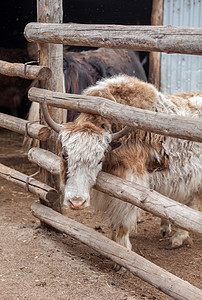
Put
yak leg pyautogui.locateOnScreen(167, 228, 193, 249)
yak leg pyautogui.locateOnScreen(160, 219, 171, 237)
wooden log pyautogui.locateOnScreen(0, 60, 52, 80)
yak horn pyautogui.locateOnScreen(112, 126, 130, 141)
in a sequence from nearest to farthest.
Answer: yak horn pyautogui.locateOnScreen(112, 126, 130, 141), wooden log pyautogui.locateOnScreen(0, 60, 52, 80), yak leg pyautogui.locateOnScreen(167, 228, 193, 249), yak leg pyautogui.locateOnScreen(160, 219, 171, 237)

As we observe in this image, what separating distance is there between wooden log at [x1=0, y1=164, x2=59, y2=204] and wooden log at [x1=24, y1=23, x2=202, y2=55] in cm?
142

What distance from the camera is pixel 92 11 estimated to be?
1041 cm

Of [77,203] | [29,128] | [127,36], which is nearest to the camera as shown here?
[127,36]

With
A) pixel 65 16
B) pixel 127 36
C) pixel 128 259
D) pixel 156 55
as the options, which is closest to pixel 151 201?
pixel 128 259

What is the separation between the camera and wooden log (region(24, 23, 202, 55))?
8.93 feet

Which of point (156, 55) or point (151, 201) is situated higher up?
point (156, 55)

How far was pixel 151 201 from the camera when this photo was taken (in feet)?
9.88

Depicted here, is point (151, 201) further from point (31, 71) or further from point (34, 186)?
point (31, 71)

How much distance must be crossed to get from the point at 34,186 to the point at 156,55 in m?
4.50

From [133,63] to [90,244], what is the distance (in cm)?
506

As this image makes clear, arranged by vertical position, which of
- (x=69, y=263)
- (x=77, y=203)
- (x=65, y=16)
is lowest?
(x=69, y=263)

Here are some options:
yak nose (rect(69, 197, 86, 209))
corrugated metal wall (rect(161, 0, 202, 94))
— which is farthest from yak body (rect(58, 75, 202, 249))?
corrugated metal wall (rect(161, 0, 202, 94))

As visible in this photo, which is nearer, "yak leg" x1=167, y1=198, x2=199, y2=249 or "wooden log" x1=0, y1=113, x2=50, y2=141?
"wooden log" x1=0, y1=113, x2=50, y2=141

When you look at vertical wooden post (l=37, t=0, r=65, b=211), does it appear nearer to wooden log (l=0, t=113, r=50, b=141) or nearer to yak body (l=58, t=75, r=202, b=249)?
wooden log (l=0, t=113, r=50, b=141)
